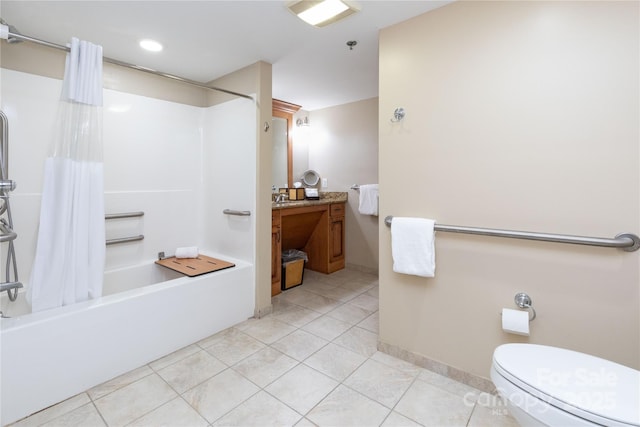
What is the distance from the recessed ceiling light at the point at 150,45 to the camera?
6.64ft

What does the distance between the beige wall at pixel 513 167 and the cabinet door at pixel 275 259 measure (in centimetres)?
123

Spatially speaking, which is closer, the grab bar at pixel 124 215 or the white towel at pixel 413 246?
the white towel at pixel 413 246

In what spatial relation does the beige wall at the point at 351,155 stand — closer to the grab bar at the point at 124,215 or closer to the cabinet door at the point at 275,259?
the cabinet door at the point at 275,259

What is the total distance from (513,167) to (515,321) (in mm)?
728

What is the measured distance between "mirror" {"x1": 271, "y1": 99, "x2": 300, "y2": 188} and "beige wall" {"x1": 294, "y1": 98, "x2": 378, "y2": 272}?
17cm

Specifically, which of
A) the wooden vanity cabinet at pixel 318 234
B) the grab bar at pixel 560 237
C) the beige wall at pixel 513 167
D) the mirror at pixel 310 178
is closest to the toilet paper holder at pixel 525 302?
the beige wall at pixel 513 167

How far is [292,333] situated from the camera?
2207 millimetres

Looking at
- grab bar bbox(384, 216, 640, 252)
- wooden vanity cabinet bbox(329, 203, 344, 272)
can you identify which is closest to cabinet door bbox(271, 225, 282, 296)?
wooden vanity cabinet bbox(329, 203, 344, 272)

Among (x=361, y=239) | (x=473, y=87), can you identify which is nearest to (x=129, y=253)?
(x=361, y=239)

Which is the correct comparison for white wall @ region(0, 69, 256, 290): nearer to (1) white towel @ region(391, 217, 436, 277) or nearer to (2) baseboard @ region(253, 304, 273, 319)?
(2) baseboard @ region(253, 304, 273, 319)

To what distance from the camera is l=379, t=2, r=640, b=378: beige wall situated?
1.23 meters

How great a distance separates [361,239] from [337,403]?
92.6 inches

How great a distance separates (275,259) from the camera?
2896 millimetres

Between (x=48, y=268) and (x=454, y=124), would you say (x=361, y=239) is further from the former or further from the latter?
A: (x=48, y=268)
